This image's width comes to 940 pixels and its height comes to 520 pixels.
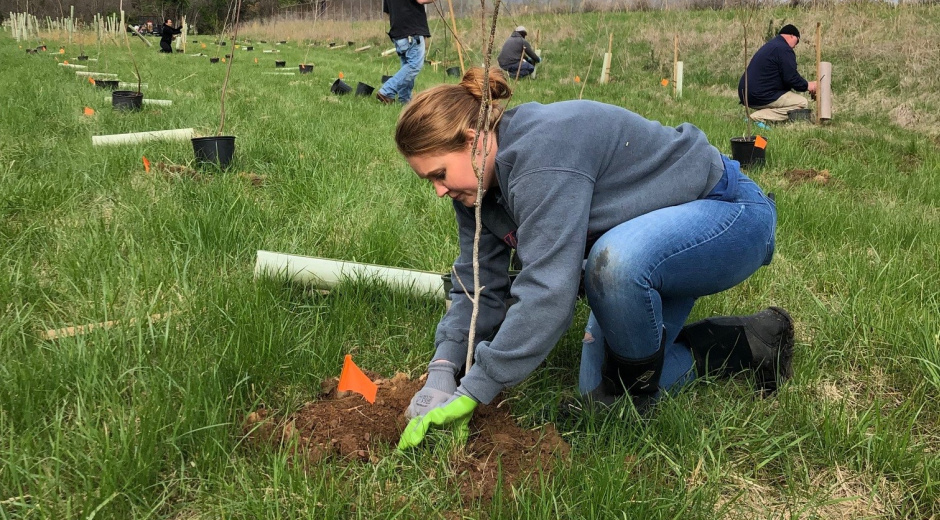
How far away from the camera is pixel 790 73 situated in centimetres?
759

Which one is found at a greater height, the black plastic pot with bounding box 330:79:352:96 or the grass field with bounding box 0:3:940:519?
the black plastic pot with bounding box 330:79:352:96

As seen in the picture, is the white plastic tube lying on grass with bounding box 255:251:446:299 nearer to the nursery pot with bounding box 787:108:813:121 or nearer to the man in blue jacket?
the man in blue jacket

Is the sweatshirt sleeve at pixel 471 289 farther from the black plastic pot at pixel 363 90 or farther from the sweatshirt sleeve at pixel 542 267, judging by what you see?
the black plastic pot at pixel 363 90

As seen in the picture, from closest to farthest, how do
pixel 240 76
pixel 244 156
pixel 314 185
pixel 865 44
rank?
pixel 314 185 < pixel 244 156 < pixel 240 76 < pixel 865 44

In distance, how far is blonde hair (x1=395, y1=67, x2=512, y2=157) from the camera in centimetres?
160

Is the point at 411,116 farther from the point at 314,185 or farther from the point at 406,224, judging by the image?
the point at 314,185

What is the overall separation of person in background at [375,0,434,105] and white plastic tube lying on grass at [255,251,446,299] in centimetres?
517

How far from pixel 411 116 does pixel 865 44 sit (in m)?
11.7

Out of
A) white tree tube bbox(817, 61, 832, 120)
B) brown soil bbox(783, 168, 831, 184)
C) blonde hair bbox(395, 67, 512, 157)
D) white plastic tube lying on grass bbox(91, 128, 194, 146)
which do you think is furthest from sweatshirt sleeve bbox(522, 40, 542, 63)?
blonde hair bbox(395, 67, 512, 157)

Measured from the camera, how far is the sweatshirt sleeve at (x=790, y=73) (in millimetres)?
7523

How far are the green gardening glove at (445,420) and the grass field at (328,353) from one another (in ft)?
0.19

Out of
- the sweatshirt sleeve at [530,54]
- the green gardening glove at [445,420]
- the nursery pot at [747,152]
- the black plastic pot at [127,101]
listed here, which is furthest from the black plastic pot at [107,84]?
the green gardening glove at [445,420]

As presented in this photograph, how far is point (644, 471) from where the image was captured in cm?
157

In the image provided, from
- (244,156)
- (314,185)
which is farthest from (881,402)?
(244,156)
